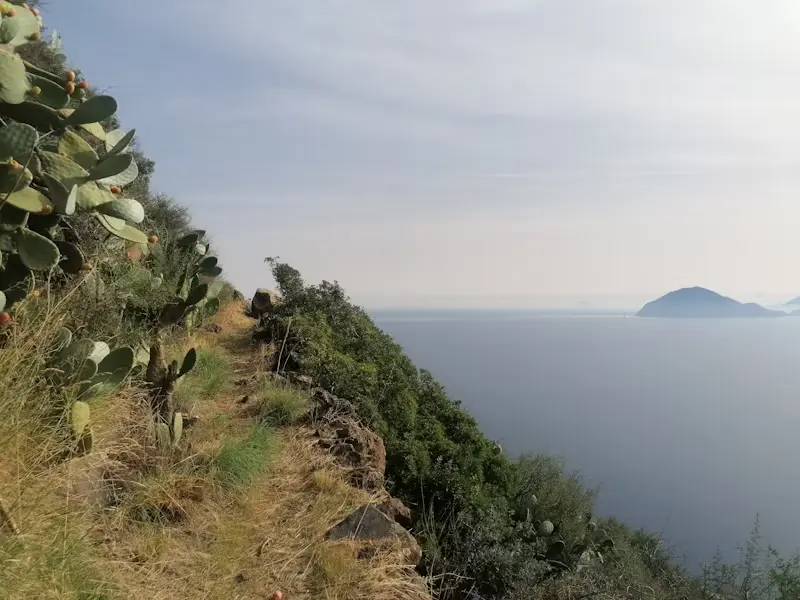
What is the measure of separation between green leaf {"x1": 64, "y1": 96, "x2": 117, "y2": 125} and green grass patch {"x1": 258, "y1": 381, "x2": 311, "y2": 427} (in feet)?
7.93

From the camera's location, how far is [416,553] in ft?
11.3

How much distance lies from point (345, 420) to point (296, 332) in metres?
2.30

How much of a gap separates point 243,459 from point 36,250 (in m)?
1.71

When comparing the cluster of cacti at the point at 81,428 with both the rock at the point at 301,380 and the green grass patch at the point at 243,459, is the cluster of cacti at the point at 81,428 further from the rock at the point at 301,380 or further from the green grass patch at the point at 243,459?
the rock at the point at 301,380

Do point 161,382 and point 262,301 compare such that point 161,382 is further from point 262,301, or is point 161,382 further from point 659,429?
point 659,429

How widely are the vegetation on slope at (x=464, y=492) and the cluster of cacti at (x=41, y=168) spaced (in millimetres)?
2778

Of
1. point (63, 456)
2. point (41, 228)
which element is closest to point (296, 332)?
point (41, 228)

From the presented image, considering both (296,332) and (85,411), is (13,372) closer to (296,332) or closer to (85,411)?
(85,411)

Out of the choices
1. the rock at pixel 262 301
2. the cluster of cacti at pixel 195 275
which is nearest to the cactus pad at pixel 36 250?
the cluster of cacti at pixel 195 275

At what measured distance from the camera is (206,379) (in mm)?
5305

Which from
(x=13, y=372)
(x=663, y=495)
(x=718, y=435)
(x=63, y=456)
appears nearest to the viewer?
(x=13, y=372)

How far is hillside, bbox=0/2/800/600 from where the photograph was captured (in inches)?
93.9

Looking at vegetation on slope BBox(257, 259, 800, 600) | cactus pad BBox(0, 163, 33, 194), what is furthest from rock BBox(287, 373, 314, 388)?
cactus pad BBox(0, 163, 33, 194)

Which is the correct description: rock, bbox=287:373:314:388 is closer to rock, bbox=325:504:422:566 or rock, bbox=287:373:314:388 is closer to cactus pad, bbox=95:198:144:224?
rock, bbox=325:504:422:566
